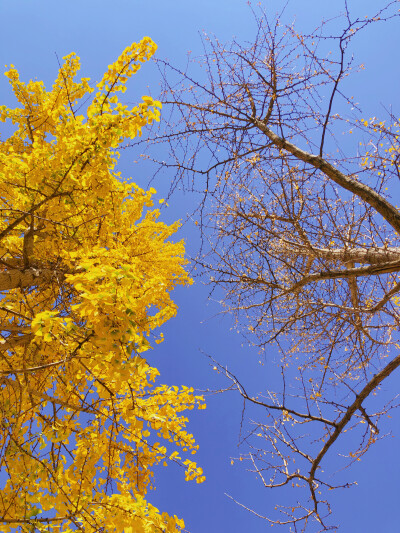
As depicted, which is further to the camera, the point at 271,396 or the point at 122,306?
the point at 271,396

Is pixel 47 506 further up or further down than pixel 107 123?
further down

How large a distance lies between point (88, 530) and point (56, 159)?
3.10 meters

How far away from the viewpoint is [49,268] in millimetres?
3949

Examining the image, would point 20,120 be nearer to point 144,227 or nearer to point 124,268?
point 144,227

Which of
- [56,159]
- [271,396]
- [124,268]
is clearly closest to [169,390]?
Answer: [271,396]

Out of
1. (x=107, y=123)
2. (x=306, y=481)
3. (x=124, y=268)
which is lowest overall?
(x=124, y=268)

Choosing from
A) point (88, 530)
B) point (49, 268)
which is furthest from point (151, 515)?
point (49, 268)

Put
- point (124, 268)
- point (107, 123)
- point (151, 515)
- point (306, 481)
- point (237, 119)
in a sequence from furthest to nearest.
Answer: point (237, 119), point (306, 481), point (107, 123), point (151, 515), point (124, 268)

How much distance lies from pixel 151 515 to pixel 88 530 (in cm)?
70

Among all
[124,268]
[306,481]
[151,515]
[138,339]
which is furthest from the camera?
[306,481]

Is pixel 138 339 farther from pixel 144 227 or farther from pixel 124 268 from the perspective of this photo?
pixel 144 227

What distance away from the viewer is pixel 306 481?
3.37 m

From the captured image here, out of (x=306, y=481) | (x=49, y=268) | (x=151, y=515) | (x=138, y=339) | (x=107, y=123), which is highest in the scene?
(x=107, y=123)

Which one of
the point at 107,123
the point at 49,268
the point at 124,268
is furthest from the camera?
A: the point at 49,268
